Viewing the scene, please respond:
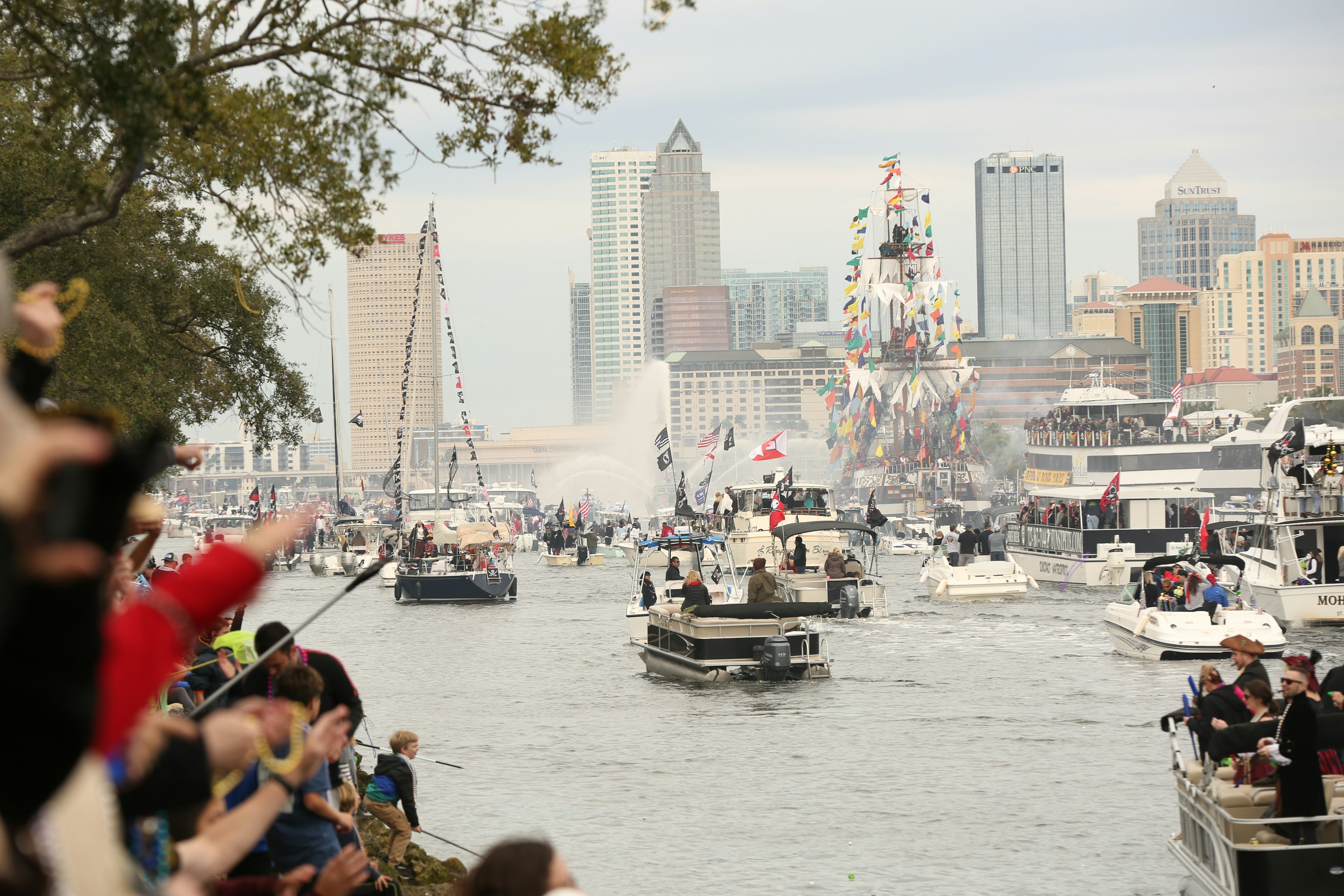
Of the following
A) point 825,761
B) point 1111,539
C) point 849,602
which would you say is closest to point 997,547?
A: point 1111,539

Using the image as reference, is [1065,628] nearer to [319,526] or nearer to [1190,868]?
[1190,868]

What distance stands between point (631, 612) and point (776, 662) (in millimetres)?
8626

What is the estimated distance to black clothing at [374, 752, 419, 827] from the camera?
11.2 meters

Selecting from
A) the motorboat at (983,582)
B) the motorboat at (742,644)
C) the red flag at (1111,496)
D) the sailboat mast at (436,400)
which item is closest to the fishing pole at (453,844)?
the motorboat at (742,644)

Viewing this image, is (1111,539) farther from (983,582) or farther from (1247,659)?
(1247,659)

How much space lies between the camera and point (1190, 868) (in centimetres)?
1198

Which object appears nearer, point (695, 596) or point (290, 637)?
point (290, 637)

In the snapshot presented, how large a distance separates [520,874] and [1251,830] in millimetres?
8336

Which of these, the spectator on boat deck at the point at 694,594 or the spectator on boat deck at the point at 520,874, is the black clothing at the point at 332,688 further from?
the spectator on boat deck at the point at 694,594

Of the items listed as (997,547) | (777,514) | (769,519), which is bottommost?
(997,547)

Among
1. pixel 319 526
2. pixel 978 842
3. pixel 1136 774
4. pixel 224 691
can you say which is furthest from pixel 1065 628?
pixel 319 526

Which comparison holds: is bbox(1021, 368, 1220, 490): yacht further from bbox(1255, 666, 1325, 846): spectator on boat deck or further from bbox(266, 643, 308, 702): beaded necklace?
bbox(266, 643, 308, 702): beaded necklace

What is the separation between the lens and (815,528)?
134ft

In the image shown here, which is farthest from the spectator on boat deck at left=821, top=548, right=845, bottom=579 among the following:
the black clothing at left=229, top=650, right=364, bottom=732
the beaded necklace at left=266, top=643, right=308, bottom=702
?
the beaded necklace at left=266, top=643, right=308, bottom=702
